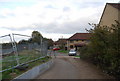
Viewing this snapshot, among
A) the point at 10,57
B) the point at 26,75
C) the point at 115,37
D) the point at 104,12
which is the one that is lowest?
the point at 26,75

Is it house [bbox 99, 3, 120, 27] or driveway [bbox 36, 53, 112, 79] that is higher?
house [bbox 99, 3, 120, 27]

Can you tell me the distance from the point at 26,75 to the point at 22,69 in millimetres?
1107

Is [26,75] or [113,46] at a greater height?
[113,46]

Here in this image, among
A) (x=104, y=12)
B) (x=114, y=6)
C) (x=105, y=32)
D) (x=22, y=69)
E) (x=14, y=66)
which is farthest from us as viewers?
(x=104, y=12)

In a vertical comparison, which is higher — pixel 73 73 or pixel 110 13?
pixel 110 13

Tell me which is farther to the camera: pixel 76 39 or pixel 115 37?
pixel 76 39

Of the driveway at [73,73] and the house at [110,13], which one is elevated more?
the house at [110,13]

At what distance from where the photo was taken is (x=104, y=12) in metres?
31.8

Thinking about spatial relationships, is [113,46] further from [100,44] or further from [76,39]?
[76,39]

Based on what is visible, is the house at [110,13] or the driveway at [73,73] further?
the house at [110,13]

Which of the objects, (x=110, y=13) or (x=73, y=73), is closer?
(x=73, y=73)

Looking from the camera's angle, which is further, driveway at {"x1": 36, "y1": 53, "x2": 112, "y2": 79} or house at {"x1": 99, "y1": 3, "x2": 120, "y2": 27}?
house at {"x1": 99, "y1": 3, "x2": 120, "y2": 27}

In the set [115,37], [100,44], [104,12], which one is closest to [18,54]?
[100,44]

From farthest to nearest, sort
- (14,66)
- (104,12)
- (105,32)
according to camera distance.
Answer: (104,12) → (105,32) → (14,66)
